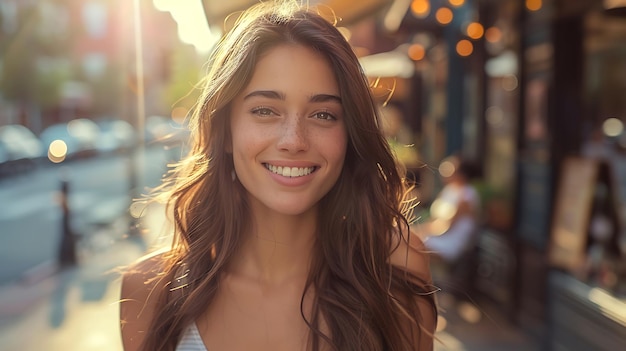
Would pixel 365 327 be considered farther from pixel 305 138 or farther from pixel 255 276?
pixel 305 138

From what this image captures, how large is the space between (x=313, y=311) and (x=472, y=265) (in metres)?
5.34

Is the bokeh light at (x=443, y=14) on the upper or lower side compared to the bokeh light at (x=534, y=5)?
lower

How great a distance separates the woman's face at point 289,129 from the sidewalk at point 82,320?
3146 mm

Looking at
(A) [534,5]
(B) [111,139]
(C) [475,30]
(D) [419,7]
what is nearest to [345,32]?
(D) [419,7]

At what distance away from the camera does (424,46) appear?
36.0 feet

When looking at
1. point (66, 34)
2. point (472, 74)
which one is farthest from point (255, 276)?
point (66, 34)

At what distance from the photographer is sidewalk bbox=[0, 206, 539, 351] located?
611 cm

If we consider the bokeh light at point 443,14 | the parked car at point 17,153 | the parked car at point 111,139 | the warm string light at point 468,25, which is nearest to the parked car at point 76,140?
the parked car at point 111,139

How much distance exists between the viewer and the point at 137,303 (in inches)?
83.1

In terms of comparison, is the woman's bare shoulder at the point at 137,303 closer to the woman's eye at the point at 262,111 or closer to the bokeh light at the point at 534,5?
the woman's eye at the point at 262,111

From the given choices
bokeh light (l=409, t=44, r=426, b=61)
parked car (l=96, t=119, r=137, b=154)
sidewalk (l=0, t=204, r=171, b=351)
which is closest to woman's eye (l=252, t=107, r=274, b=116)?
sidewalk (l=0, t=204, r=171, b=351)

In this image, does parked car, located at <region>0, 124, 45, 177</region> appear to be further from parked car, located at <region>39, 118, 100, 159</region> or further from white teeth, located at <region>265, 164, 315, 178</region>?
white teeth, located at <region>265, 164, 315, 178</region>

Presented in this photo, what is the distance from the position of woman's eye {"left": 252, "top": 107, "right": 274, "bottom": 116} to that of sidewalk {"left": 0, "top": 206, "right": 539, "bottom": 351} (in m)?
3.25

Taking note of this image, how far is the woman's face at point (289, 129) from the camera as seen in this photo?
1915 millimetres
